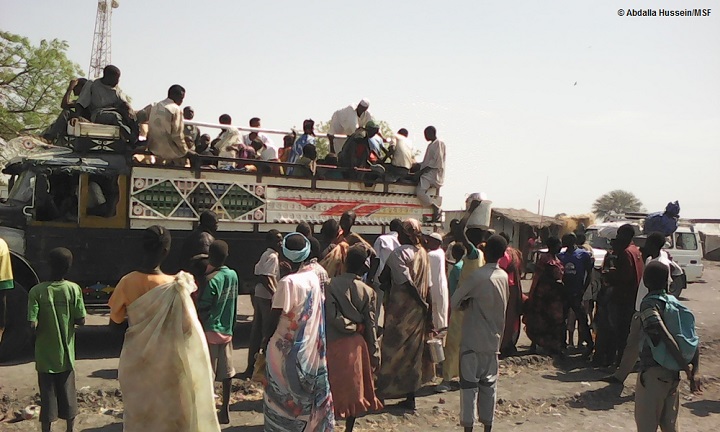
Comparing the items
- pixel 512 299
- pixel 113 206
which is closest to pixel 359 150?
pixel 512 299

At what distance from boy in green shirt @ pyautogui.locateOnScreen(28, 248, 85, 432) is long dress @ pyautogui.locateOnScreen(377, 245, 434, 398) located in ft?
9.24

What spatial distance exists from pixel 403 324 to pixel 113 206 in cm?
408

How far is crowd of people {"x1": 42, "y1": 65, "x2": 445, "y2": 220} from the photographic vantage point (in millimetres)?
8383

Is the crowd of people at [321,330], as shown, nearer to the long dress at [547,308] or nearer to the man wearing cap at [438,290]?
the man wearing cap at [438,290]

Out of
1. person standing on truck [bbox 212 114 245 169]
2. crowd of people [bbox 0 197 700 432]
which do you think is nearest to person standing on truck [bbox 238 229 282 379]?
crowd of people [bbox 0 197 700 432]

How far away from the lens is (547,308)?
9211 millimetres

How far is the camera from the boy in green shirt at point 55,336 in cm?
509

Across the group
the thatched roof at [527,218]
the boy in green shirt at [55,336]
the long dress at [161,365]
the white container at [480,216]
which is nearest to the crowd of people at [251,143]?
the white container at [480,216]

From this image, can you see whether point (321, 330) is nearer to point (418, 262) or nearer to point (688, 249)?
point (418, 262)

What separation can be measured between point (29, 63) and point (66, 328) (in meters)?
21.2

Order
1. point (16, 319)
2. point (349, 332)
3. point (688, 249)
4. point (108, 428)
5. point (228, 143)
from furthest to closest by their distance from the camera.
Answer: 1. point (688, 249)
2. point (228, 143)
3. point (16, 319)
4. point (108, 428)
5. point (349, 332)

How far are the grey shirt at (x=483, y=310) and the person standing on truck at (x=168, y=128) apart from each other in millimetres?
4467

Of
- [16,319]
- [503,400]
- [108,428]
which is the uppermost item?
[16,319]

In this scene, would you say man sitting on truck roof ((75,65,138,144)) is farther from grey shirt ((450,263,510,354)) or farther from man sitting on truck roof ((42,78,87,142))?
grey shirt ((450,263,510,354))
